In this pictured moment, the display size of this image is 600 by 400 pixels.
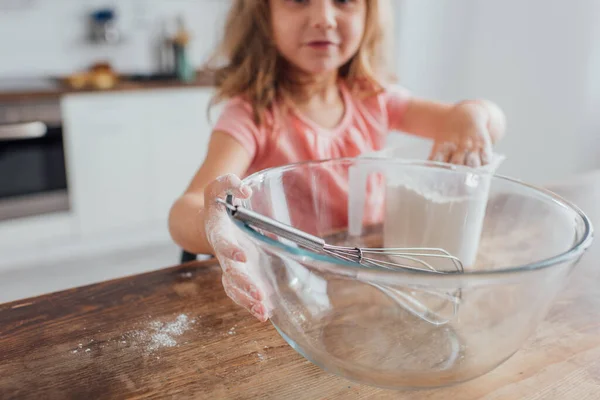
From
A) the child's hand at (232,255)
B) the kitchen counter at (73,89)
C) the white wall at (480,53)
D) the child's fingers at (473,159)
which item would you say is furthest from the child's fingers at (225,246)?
the white wall at (480,53)

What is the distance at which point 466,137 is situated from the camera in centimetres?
83

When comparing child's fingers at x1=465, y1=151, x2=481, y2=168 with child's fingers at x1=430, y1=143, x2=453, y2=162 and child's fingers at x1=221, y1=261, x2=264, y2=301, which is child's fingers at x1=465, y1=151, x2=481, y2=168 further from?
child's fingers at x1=221, y1=261, x2=264, y2=301

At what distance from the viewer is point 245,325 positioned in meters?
0.52

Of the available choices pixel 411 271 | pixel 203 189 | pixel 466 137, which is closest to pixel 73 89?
pixel 203 189

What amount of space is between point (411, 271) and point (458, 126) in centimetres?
54

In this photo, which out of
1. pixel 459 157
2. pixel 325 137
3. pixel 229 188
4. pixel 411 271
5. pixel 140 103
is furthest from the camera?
pixel 140 103

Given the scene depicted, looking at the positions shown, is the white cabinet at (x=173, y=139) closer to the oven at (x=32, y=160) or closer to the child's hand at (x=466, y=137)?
the oven at (x=32, y=160)

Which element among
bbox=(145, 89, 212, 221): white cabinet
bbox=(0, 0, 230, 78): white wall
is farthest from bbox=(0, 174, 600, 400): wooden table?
bbox=(0, 0, 230, 78): white wall

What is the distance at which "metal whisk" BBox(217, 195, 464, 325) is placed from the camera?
42 cm

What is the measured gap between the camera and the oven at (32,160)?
181cm

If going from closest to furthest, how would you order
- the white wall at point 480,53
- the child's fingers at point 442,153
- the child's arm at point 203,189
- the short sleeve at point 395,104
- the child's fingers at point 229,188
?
the child's fingers at point 229,188, the child's arm at point 203,189, the child's fingers at point 442,153, the short sleeve at point 395,104, the white wall at point 480,53

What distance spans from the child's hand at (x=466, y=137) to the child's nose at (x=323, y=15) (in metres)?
0.25

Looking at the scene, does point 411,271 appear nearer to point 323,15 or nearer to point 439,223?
point 439,223

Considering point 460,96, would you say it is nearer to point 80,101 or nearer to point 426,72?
point 426,72
